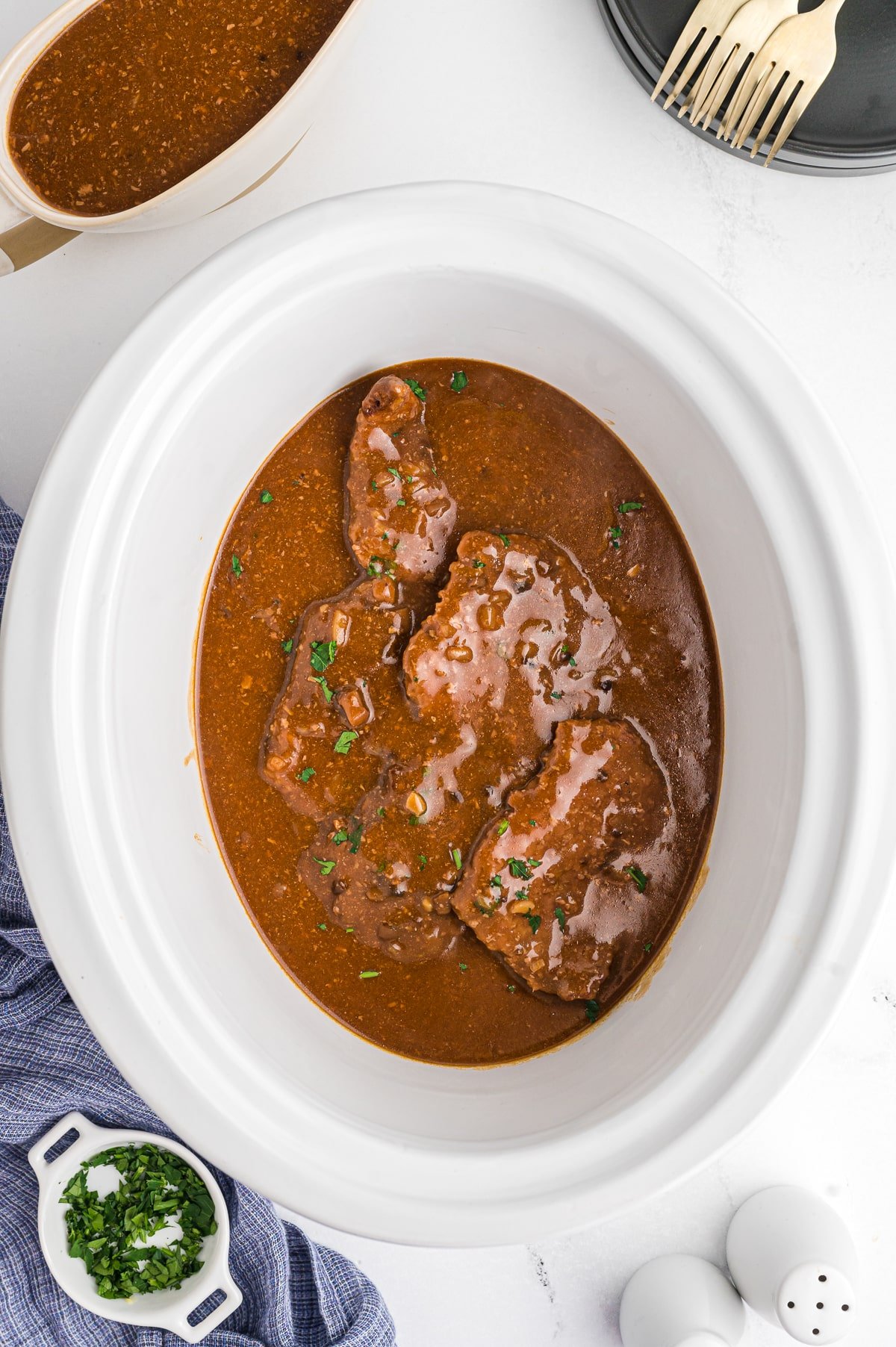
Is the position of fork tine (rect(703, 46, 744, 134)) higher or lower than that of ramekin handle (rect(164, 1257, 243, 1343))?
higher

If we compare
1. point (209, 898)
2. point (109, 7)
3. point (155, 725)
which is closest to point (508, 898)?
point (209, 898)

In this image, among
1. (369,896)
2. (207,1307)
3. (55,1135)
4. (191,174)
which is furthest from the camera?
(207,1307)

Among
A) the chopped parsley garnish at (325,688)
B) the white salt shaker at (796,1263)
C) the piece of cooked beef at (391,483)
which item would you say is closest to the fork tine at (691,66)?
the piece of cooked beef at (391,483)

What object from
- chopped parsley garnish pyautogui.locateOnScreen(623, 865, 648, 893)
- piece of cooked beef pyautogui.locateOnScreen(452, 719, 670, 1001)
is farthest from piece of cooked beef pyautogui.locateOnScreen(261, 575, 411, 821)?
chopped parsley garnish pyautogui.locateOnScreen(623, 865, 648, 893)

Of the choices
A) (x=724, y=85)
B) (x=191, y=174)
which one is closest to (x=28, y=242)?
(x=191, y=174)

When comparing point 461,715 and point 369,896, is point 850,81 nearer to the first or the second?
point 461,715

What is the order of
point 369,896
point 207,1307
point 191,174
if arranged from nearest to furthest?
point 191,174 → point 369,896 → point 207,1307

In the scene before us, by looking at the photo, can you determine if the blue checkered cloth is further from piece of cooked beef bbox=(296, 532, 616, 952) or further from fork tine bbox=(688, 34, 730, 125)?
fork tine bbox=(688, 34, 730, 125)
